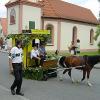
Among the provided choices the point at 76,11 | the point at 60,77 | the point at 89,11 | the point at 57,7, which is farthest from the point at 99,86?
the point at 89,11

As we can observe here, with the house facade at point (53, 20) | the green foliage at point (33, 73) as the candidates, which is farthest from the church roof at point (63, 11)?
the green foliage at point (33, 73)

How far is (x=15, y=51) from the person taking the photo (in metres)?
12.3

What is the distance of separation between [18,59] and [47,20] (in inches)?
1343

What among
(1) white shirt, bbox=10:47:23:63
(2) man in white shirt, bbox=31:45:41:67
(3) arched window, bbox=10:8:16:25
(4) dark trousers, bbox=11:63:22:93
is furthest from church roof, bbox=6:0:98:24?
(4) dark trousers, bbox=11:63:22:93

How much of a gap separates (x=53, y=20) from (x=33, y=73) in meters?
30.4

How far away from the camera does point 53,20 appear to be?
46250 mm

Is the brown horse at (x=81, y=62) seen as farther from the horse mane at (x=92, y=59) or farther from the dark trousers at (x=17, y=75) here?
the dark trousers at (x=17, y=75)

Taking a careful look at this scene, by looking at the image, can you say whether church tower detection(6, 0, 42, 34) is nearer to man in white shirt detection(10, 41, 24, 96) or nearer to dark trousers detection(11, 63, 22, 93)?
man in white shirt detection(10, 41, 24, 96)

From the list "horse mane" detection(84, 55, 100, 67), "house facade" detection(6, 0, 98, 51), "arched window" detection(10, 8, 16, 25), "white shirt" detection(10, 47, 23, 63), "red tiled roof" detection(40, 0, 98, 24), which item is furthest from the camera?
"red tiled roof" detection(40, 0, 98, 24)

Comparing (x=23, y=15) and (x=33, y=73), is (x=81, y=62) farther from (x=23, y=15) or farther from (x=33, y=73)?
(x=23, y=15)

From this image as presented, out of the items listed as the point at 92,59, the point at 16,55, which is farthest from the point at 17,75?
the point at 92,59

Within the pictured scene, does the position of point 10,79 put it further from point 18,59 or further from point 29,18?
point 29,18

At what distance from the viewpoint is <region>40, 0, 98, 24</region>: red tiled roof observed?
4717cm

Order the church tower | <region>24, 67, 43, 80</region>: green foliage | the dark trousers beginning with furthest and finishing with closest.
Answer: the church tower
<region>24, 67, 43, 80</region>: green foliage
the dark trousers
